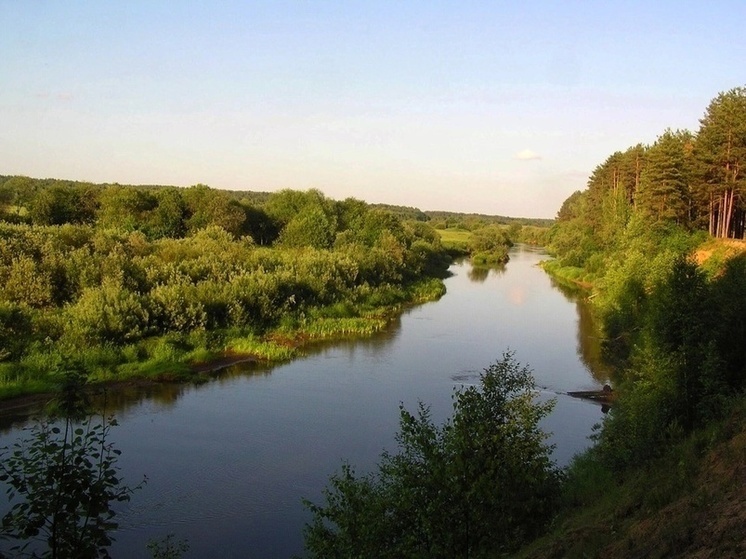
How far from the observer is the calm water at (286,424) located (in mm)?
14789

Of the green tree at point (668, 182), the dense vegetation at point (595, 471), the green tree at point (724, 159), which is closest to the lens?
the dense vegetation at point (595, 471)

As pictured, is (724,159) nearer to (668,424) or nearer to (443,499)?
(668,424)

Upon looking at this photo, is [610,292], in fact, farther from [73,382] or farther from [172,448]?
[73,382]

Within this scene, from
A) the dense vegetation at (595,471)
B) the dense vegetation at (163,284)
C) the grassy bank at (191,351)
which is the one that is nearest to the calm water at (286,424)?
the grassy bank at (191,351)

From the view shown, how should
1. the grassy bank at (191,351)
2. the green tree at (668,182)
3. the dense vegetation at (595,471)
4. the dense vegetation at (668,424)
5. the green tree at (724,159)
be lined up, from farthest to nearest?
1. the green tree at (668,182)
2. the green tree at (724,159)
3. the grassy bank at (191,351)
4. the dense vegetation at (668,424)
5. the dense vegetation at (595,471)

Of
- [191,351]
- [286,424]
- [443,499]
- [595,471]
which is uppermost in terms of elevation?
[443,499]

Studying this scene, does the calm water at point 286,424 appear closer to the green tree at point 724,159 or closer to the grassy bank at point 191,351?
the grassy bank at point 191,351

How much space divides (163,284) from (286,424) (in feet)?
49.6

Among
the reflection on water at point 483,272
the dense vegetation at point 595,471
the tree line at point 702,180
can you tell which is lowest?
the reflection on water at point 483,272

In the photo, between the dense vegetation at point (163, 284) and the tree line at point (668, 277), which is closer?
the tree line at point (668, 277)

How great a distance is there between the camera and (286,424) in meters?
21.1

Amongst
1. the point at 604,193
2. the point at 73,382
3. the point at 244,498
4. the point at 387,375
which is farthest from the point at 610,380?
the point at 604,193

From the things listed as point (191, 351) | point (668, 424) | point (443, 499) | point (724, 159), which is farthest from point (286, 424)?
point (724, 159)

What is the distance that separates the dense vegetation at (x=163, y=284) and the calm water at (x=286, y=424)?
3.23 meters
